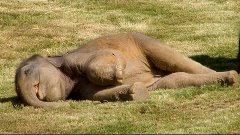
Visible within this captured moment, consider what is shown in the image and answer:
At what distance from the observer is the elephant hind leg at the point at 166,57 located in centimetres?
1004

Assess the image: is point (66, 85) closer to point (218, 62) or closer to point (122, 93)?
point (122, 93)

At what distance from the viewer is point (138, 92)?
9.21 meters

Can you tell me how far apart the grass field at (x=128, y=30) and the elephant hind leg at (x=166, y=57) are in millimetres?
439

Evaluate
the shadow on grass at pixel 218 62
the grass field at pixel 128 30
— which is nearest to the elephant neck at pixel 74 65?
the grass field at pixel 128 30

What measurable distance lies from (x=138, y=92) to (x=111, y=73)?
1.31 ft

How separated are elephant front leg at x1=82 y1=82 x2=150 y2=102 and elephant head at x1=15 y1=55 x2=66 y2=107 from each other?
1.47 ft

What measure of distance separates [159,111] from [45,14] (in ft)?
41.8

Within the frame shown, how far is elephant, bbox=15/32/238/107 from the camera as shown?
9391 millimetres

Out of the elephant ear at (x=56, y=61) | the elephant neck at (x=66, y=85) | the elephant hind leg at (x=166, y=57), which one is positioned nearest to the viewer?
the elephant neck at (x=66, y=85)

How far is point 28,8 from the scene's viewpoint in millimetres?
21938

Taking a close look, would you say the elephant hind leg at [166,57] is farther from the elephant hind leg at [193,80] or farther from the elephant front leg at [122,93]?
the elephant front leg at [122,93]

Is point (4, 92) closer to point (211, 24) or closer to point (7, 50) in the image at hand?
point (7, 50)


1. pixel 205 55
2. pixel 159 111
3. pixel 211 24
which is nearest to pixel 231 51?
pixel 205 55

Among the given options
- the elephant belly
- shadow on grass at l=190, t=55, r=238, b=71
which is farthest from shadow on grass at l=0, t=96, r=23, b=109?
shadow on grass at l=190, t=55, r=238, b=71
